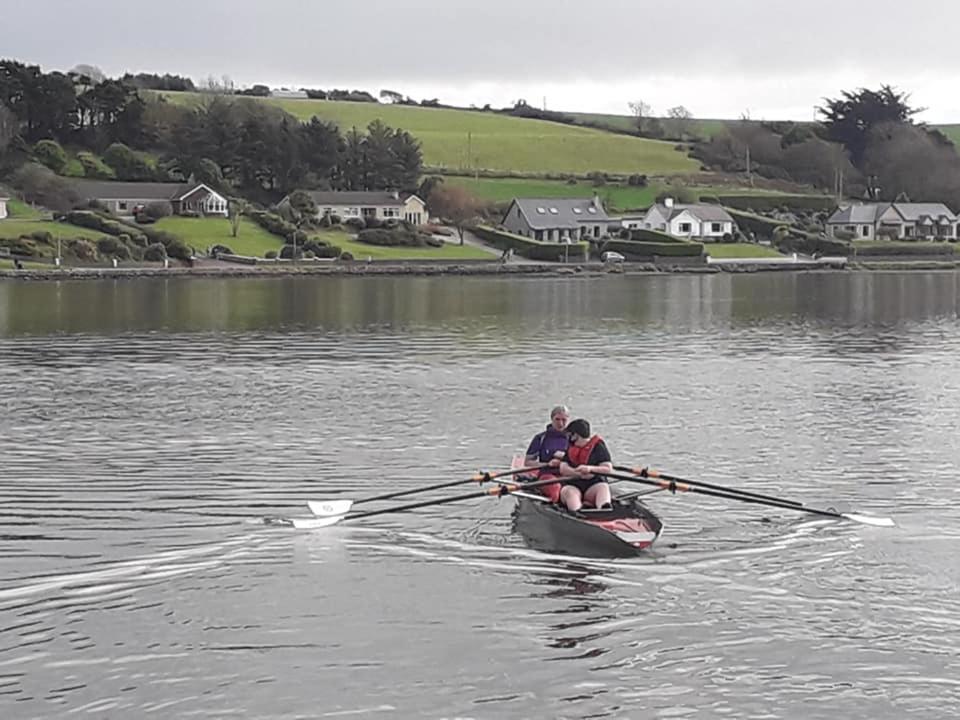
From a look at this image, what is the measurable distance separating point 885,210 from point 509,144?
49119mm

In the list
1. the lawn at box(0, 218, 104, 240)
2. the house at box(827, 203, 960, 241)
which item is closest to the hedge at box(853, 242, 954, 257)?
the house at box(827, 203, 960, 241)

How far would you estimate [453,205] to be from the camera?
132875mm

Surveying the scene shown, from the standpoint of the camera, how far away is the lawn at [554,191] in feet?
477

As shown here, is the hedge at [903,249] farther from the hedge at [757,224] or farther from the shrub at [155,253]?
the shrub at [155,253]

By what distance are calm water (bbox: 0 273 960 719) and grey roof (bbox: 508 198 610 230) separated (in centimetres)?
8705

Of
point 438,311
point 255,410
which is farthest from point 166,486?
point 438,311

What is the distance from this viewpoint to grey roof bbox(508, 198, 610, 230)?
130512 millimetres

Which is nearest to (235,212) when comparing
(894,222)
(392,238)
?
(392,238)

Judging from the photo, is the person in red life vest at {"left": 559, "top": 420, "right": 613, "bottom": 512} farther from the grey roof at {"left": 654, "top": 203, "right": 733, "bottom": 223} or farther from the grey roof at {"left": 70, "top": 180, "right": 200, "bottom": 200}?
the grey roof at {"left": 654, "top": 203, "right": 733, "bottom": 223}

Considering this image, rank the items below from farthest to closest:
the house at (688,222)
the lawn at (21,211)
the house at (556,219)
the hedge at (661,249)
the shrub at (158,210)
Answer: the house at (688,222), the house at (556,219), the hedge at (661,249), the shrub at (158,210), the lawn at (21,211)

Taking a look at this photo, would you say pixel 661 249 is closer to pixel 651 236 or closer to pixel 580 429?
pixel 651 236

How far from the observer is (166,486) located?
22828 millimetres

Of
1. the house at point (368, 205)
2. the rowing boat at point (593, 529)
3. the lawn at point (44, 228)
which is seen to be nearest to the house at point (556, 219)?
the house at point (368, 205)

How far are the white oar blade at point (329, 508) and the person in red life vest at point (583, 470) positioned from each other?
341cm
